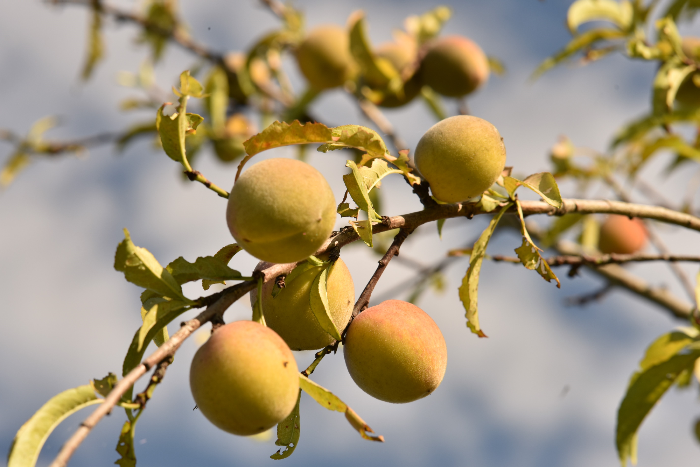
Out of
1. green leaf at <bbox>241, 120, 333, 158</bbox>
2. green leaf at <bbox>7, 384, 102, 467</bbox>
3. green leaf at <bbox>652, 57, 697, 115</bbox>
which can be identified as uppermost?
green leaf at <bbox>652, 57, 697, 115</bbox>

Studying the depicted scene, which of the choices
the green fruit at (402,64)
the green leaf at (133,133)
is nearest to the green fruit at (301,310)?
the green fruit at (402,64)

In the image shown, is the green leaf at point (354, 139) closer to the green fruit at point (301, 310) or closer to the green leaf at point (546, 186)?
the green fruit at point (301, 310)

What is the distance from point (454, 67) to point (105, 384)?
2889 millimetres

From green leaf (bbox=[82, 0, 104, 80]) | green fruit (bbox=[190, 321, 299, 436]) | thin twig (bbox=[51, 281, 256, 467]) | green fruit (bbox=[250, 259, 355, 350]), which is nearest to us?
thin twig (bbox=[51, 281, 256, 467])

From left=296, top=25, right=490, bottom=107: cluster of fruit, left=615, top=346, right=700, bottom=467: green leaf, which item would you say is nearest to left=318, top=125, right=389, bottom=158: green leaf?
left=615, top=346, right=700, bottom=467: green leaf

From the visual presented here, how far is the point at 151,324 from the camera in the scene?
1015mm

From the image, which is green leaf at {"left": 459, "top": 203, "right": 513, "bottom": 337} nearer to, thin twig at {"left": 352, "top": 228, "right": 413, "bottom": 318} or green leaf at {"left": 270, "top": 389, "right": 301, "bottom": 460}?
thin twig at {"left": 352, "top": 228, "right": 413, "bottom": 318}

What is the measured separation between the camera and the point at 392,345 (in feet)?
3.72

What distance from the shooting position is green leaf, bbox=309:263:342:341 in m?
1.07

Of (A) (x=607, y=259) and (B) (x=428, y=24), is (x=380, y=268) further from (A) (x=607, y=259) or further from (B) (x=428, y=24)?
(B) (x=428, y=24)

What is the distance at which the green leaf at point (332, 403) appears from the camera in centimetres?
96

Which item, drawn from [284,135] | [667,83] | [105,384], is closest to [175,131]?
[284,135]

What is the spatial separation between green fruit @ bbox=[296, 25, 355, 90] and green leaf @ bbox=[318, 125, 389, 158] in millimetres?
2399

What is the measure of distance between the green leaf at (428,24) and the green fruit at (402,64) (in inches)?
11.2
